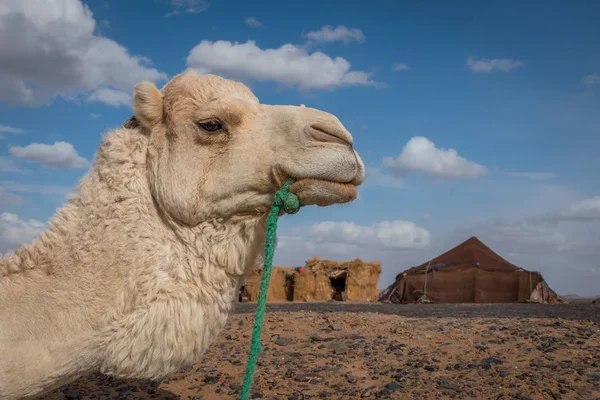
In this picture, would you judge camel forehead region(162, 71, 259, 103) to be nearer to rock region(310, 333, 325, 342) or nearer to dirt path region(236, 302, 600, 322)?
rock region(310, 333, 325, 342)

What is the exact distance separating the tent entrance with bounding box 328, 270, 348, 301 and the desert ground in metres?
23.6

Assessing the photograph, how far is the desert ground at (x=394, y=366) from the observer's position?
6277 mm

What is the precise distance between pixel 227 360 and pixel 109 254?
5.11m

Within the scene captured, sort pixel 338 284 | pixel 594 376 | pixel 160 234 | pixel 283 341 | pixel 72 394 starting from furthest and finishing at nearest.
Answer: pixel 338 284
pixel 283 341
pixel 72 394
pixel 594 376
pixel 160 234

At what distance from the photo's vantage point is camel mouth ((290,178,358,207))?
291cm

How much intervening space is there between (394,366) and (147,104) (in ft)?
17.0

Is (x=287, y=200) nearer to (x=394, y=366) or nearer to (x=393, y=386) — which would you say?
(x=393, y=386)

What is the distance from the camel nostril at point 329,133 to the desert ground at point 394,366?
13.7 feet

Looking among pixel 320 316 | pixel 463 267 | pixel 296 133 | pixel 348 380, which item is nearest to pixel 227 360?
pixel 348 380

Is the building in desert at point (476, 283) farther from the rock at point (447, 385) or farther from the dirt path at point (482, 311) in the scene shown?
the rock at point (447, 385)

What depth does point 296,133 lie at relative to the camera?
9.71ft

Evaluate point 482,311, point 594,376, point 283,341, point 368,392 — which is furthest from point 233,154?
point 482,311

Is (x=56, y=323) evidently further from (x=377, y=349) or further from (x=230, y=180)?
(x=377, y=349)

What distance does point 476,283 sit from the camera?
2383cm
